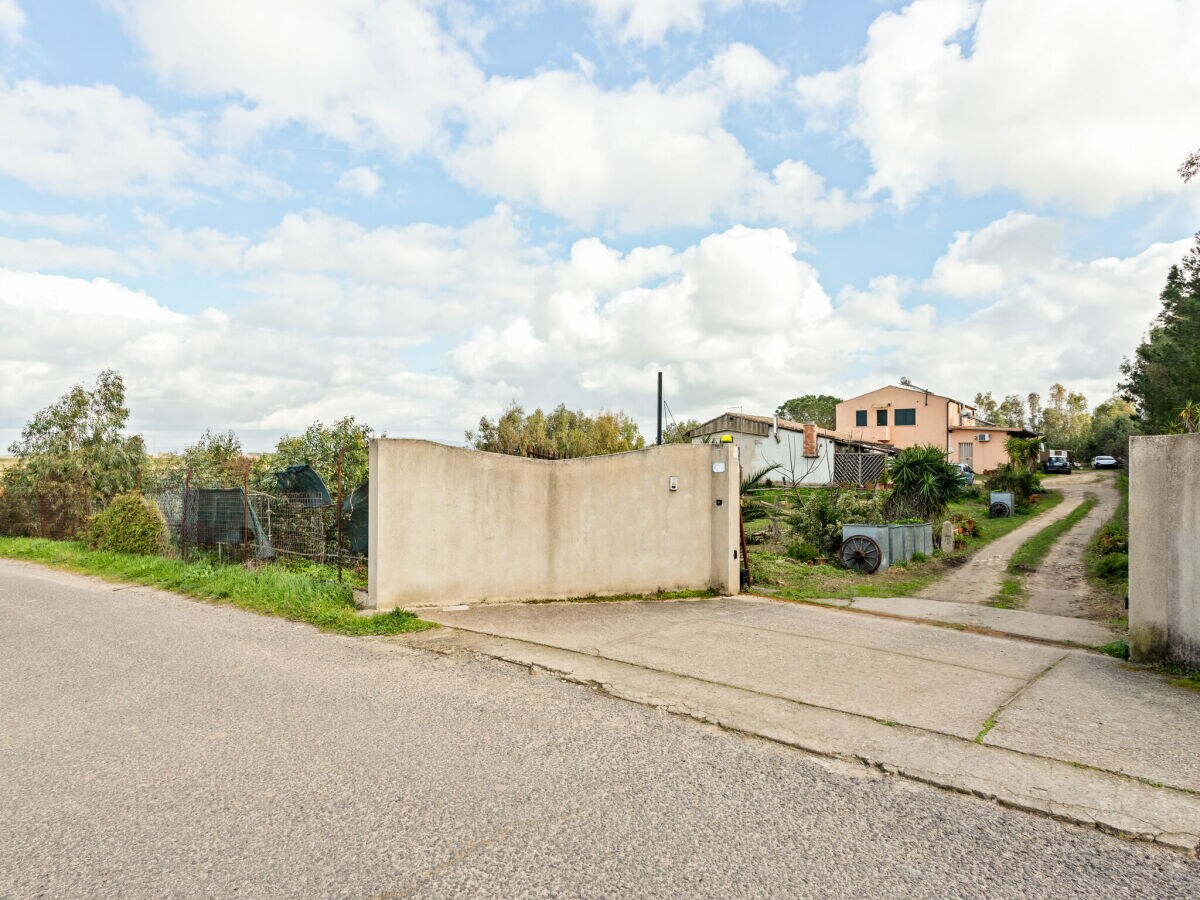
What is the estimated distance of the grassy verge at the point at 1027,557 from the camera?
1091 cm

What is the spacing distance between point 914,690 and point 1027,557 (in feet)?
42.5

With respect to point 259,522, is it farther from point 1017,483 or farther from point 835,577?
point 1017,483

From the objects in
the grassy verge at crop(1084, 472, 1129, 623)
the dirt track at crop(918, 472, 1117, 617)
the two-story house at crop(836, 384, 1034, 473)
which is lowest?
the dirt track at crop(918, 472, 1117, 617)

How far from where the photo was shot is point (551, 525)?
9.31m

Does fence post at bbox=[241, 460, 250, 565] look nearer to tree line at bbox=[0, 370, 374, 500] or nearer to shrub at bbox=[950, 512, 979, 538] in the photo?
tree line at bbox=[0, 370, 374, 500]

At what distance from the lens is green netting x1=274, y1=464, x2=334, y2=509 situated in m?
10.7

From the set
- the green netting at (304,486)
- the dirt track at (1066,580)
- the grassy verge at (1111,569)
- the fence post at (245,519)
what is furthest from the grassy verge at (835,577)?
the fence post at (245,519)

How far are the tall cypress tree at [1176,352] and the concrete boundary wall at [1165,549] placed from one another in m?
13.3

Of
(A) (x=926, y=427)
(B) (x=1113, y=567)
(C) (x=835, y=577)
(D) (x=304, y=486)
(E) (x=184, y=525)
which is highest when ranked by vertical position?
(A) (x=926, y=427)

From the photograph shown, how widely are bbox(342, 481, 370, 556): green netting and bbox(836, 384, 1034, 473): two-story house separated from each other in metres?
Result: 45.5

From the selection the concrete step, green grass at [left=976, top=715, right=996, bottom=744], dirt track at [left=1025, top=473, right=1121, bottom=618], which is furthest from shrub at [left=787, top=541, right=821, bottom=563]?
green grass at [left=976, top=715, right=996, bottom=744]

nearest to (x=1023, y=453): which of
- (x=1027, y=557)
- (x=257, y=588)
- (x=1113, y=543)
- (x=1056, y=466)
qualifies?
(x=1056, y=466)

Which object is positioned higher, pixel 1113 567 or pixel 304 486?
pixel 304 486

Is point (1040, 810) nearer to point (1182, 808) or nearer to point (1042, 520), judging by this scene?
point (1182, 808)
